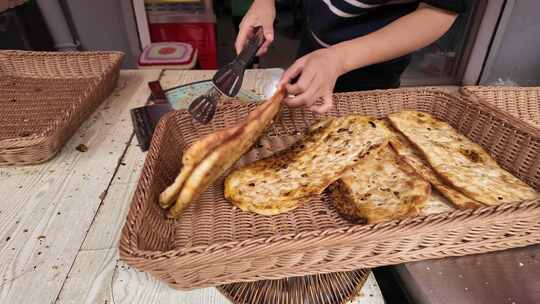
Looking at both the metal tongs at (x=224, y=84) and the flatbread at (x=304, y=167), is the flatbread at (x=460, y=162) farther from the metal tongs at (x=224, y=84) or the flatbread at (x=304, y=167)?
the metal tongs at (x=224, y=84)

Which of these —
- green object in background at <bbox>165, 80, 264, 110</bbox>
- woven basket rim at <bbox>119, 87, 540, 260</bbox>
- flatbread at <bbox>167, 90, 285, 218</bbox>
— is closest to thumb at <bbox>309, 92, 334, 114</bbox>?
flatbread at <bbox>167, 90, 285, 218</bbox>

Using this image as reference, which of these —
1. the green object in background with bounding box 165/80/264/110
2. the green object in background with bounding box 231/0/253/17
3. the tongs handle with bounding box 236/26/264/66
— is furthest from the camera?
the green object in background with bounding box 231/0/253/17

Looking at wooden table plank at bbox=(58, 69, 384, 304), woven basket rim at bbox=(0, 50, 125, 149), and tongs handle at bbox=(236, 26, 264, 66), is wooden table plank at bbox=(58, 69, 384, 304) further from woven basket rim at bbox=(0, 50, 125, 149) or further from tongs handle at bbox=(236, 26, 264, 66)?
tongs handle at bbox=(236, 26, 264, 66)

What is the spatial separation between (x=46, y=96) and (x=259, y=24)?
2.87ft

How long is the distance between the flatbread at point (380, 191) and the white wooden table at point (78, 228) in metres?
0.16

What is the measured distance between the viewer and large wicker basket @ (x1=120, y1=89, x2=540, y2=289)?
2.03ft

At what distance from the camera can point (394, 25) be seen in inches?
39.4

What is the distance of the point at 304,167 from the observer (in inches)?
37.7

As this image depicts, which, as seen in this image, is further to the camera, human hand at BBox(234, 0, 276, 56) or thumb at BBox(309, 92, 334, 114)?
human hand at BBox(234, 0, 276, 56)

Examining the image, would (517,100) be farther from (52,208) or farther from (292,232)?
(52,208)

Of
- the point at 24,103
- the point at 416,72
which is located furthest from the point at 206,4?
the point at 416,72

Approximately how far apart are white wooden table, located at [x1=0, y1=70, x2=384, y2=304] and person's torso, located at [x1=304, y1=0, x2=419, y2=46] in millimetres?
817

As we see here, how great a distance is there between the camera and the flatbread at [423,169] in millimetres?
822

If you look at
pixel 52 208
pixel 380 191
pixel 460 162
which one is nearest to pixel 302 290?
pixel 380 191
